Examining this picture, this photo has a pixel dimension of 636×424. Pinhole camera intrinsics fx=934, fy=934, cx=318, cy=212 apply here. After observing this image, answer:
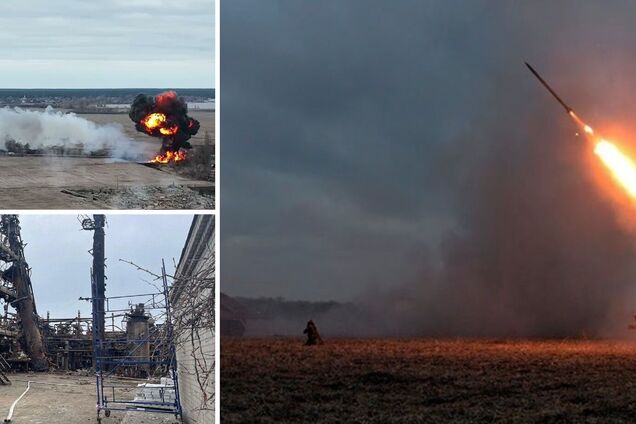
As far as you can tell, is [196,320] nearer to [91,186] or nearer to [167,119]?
[91,186]

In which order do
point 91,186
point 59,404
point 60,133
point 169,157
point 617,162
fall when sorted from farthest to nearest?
point 617,162 → point 60,133 → point 169,157 → point 91,186 → point 59,404

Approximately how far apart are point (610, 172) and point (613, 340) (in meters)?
3.13

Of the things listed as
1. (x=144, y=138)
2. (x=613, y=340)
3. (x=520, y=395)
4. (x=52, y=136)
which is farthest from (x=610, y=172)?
(x=52, y=136)

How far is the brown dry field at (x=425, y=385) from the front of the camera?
1139 centimetres

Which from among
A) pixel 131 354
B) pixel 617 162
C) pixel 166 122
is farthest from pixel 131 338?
pixel 617 162

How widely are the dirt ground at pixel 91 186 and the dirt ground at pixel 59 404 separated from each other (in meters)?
2.05

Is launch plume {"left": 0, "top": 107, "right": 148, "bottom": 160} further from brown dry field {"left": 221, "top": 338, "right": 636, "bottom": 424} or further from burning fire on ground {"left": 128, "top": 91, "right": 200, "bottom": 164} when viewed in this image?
brown dry field {"left": 221, "top": 338, "right": 636, "bottom": 424}

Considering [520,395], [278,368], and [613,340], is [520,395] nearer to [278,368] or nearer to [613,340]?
[278,368]

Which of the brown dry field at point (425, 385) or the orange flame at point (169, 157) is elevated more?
the orange flame at point (169, 157)

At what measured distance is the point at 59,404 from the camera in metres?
10.7

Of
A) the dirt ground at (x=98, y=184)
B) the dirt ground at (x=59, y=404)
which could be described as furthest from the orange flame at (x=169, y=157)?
the dirt ground at (x=59, y=404)

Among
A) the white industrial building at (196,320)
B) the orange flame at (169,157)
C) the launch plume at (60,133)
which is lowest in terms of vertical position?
the white industrial building at (196,320)

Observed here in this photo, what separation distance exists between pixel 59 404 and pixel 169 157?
3.28 m

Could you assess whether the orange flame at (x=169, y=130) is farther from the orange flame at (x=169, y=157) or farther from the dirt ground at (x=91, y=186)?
the dirt ground at (x=91, y=186)
